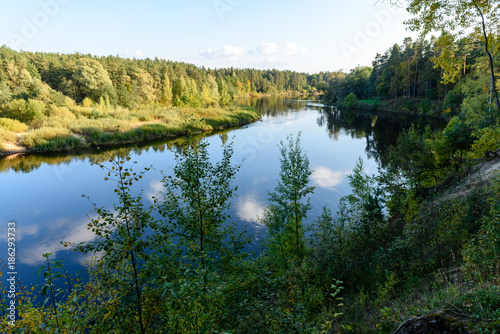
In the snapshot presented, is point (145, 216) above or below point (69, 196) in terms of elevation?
above

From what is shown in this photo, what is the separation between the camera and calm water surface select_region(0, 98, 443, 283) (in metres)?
17.8

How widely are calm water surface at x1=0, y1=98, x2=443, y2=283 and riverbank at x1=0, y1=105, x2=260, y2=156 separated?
11.7 feet

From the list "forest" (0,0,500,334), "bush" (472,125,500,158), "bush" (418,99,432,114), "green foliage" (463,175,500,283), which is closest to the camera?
"forest" (0,0,500,334)

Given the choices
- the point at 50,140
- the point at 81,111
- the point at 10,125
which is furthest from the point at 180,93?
the point at 10,125

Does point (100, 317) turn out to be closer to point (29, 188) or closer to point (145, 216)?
point (145, 216)

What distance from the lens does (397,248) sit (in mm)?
10406

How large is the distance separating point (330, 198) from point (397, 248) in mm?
13591

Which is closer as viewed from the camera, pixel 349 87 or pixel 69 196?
pixel 69 196

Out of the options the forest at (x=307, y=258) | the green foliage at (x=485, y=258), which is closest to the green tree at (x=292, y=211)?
the forest at (x=307, y=258)

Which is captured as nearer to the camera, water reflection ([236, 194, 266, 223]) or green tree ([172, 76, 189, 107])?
water reflection ([236, 194, 266, 223])

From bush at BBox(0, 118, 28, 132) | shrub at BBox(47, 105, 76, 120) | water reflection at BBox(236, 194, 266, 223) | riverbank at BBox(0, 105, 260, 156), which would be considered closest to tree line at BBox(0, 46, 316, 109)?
shrub at BBox(47, 105, 76, 120)

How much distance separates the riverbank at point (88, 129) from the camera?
3970 centimetres

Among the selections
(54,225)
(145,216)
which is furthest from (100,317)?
(54,225)

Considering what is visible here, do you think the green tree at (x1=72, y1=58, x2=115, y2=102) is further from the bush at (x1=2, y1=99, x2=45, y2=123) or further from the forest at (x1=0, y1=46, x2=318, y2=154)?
the bush at (x1=2, y1=99, x2=45, y2=123)
